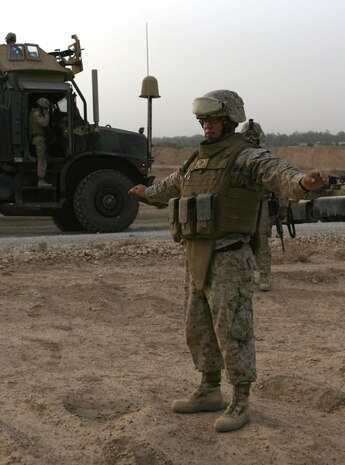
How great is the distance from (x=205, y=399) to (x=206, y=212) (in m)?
1.01

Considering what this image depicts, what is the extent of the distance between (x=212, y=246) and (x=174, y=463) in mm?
999

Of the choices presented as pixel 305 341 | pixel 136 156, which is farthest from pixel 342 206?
pixel 305 341

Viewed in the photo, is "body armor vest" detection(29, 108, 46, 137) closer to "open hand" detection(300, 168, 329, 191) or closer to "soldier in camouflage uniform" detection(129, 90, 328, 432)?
"soldier in camouflage uniform" detection(129, 90, 328, 432)

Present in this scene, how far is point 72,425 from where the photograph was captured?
3.75 meters

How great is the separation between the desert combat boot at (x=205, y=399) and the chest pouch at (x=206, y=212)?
2.66 feet

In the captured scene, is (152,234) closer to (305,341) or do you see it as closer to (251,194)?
(305,341)

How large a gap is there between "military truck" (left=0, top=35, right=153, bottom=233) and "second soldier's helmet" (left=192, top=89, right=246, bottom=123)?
26.1ft

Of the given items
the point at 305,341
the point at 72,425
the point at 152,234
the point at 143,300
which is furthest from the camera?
the point at 152,234

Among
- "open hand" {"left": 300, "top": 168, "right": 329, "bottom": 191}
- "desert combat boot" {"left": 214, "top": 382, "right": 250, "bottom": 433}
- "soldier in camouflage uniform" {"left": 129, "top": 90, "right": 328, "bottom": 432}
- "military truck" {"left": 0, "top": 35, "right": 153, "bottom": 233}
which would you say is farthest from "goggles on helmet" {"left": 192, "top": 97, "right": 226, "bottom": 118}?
"military truck" {"left": 0, "top": 35, "right": 153, "bottom": 233}

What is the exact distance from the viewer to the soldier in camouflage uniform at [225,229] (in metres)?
3.63

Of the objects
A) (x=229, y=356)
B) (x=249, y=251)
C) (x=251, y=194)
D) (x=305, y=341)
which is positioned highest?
(x=251, y=194)

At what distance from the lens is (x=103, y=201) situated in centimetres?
1220

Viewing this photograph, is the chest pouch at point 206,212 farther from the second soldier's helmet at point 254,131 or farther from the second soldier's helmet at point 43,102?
the second soldier's helmet at point 43,102

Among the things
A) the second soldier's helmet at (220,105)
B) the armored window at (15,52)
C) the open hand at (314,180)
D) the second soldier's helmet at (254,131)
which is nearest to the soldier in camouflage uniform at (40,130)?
the armored window at (15,52)
